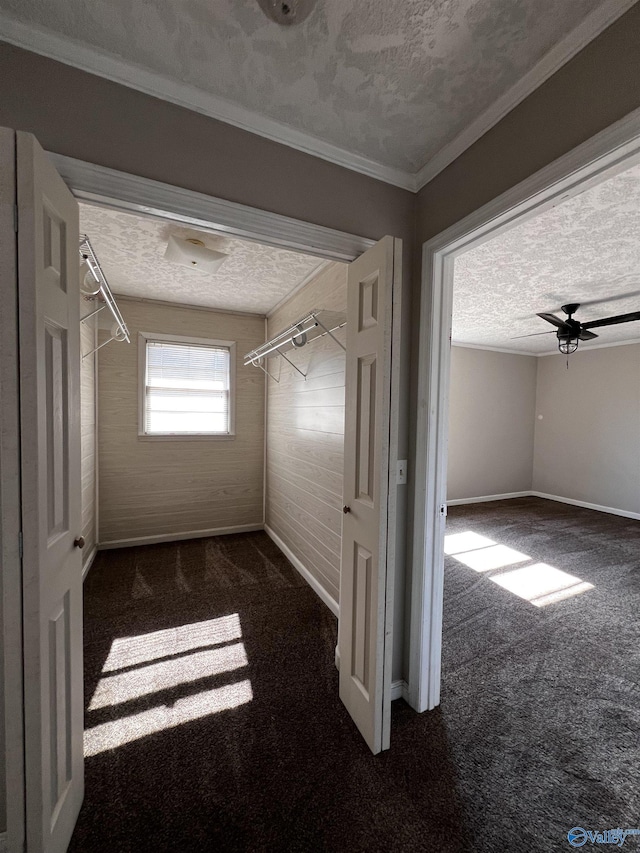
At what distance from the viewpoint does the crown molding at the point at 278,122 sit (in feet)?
3.52

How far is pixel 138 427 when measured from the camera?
3.84m

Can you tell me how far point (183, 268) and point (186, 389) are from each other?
1514 mm

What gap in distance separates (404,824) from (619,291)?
4530 mm

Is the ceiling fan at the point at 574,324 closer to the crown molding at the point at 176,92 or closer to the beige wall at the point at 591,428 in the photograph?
the beige wall at the point at 591,428

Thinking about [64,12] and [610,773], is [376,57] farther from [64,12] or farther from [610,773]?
[610,773]

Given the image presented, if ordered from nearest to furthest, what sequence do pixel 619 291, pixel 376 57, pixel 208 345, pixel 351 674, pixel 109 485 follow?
pixel 376 57, pixel 351 674, pixel 619 291, pixel 109 485, pixel 208 345

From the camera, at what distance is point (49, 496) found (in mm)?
1074

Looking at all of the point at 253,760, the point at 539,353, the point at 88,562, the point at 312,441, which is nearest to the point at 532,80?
the point at 312,441

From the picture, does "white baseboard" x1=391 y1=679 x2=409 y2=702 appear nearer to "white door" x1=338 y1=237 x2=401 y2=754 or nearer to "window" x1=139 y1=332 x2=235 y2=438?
"white door" x1=338 y1=237 x2=401 y2=754

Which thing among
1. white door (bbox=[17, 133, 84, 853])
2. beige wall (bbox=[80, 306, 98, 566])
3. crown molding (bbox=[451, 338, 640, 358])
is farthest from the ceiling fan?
beige wall (bbox=[80, 306, 98, 566])

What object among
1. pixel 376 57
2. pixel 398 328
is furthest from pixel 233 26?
pixel 398 328

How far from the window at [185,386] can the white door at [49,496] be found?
2.81 meters

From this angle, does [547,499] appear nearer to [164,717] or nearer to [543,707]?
[543,707]

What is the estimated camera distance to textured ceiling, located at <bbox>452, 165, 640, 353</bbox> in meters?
2.10
